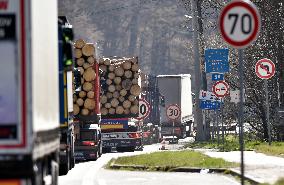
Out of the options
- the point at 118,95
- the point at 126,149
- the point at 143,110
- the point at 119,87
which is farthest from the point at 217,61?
the point at 126,149

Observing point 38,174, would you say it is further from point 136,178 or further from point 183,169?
point 183,169

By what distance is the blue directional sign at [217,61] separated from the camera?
4059cm

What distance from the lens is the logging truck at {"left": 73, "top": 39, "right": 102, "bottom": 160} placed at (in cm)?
3830

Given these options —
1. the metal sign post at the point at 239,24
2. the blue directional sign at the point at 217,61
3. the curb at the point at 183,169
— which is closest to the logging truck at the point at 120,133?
the blue directional sign at the point at 217,61

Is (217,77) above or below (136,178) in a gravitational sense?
above

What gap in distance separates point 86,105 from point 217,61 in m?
5.12

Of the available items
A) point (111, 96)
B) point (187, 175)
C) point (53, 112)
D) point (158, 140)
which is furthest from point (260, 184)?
point (158, 140)

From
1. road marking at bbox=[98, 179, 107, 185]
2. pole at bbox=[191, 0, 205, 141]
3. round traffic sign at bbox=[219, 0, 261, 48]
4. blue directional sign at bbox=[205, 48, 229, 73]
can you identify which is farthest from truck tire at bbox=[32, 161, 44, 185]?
pole at bbox=[191, 0, 205, 141]

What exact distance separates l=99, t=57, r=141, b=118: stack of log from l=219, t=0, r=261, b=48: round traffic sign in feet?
89.7

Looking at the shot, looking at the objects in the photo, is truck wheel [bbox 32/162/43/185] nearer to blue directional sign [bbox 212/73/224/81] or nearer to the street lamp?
blue directional sign [bbox 212/73/224/81]

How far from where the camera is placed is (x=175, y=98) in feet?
223

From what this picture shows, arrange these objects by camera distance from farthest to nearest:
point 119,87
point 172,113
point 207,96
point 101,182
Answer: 1. point 172,113
2. point 119,87
3. point 207,96
4. point 101,182

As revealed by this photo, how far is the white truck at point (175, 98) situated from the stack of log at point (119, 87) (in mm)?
19673

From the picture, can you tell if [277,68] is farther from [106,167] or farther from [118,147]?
[106,167]
